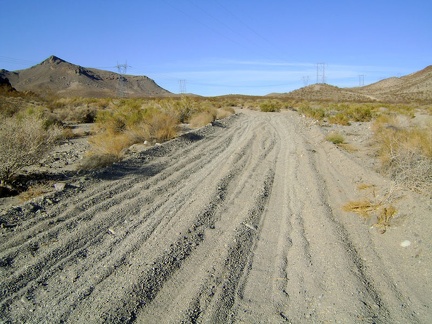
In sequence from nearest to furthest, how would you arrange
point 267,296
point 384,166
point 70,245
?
point 267,296, point 70,245, point 384,166

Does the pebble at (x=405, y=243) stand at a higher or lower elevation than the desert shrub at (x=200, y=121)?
lower

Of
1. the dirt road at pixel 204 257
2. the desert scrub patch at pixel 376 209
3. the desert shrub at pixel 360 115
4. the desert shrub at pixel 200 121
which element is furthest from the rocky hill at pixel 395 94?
the dirt road at pixel 204 257

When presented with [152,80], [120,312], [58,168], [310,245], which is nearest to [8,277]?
[120,312]

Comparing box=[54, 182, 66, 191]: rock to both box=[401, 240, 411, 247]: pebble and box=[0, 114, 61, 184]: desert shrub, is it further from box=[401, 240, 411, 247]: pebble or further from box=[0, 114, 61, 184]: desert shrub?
box=[401, 240, 411, 247]: pebble

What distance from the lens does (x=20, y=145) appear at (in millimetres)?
8633

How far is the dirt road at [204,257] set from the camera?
4129 mm

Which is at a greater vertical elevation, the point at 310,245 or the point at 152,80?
the point at 152,80

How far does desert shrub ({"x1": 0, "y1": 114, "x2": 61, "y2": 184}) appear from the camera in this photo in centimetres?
815

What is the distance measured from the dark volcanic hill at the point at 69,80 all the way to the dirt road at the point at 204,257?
381 ft

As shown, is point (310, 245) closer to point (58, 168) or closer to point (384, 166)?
point (384, 166)

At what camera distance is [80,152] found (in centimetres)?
1389

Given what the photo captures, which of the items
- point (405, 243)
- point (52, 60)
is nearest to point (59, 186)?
point (405, 243)

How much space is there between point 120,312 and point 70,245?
2.02 meters

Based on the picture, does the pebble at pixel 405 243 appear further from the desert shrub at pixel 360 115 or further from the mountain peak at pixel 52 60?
the mountain peak at pixel 52 60
